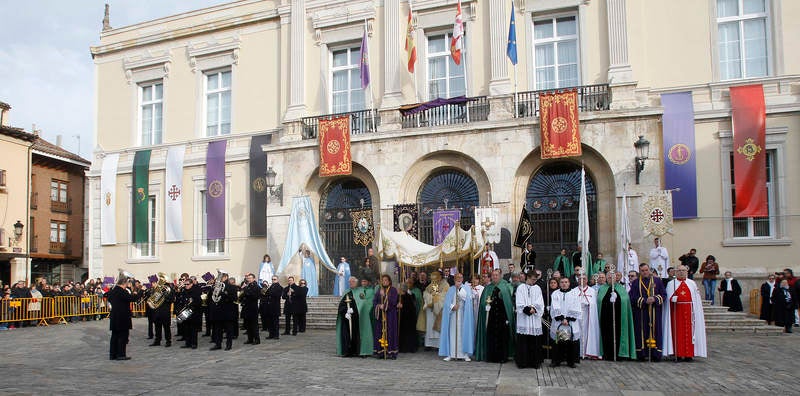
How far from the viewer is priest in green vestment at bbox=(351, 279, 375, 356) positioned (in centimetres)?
1376

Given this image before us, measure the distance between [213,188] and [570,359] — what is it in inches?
669

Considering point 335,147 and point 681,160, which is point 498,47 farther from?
point 681,160

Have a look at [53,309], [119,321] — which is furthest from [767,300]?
[53,309]

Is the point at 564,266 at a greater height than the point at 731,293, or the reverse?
the point at 564,266

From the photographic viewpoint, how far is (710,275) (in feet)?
59.0

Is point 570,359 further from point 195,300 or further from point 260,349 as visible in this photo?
point 195,300

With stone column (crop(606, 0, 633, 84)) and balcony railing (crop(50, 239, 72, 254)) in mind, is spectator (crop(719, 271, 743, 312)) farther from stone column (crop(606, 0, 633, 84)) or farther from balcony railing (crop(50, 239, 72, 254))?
balcony railing (crop(50, 239, 72, 254))

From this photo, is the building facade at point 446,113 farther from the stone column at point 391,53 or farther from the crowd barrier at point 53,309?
the crowd barrier at point 53,309

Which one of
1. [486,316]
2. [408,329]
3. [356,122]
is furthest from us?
[356,122]

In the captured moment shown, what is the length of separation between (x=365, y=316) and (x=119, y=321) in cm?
485

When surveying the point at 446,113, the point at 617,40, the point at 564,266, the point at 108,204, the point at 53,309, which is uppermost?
the point at 617,40

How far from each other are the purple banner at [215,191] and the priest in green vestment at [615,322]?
52.5ft

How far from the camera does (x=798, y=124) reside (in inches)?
747

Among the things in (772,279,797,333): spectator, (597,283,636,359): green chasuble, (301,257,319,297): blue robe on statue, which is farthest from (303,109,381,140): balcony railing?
(772,279,797,333): spectator
